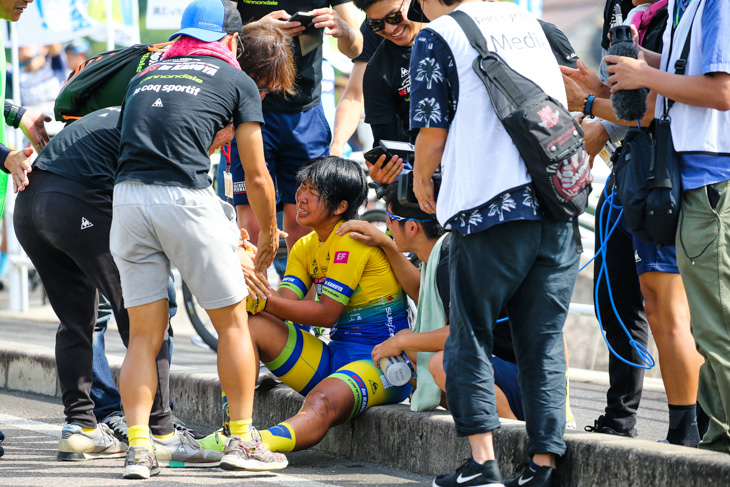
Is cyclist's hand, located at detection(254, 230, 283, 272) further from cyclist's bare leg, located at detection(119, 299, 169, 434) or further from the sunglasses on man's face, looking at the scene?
the sunglasses on man's face

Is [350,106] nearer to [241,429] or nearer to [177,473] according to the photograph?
[241,429]

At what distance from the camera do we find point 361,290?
434 cm

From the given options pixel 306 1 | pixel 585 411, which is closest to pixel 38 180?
pixel 306 1

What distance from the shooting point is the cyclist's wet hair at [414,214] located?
163 inches

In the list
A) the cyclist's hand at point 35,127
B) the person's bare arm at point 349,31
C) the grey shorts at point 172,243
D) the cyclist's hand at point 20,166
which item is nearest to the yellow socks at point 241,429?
the grey shorts at point 172,243

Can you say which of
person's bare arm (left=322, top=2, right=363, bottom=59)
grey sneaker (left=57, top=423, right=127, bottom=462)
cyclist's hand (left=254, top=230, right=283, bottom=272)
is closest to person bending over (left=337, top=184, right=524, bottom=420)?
cyclist's hand (left=254, top=230, right=283, bottom=272)

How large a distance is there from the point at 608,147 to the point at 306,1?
2.00 m

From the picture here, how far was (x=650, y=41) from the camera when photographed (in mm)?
3732

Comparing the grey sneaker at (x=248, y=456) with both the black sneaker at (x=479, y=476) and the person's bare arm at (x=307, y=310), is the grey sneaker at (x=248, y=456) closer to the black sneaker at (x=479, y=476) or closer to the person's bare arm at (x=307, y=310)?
the person's bare arm at (x=307, y=310)

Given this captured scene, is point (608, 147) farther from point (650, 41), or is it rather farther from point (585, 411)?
point (585, 411)

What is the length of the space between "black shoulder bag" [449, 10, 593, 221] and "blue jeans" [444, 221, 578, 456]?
111 millimetres

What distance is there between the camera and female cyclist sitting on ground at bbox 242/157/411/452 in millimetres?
4027

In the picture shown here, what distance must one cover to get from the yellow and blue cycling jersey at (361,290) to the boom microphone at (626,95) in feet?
4.83

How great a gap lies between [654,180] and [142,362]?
1970 millimetres
